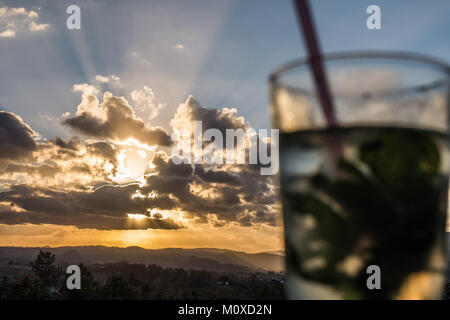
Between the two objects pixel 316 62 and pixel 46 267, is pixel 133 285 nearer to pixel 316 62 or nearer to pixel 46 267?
pixel 46 267

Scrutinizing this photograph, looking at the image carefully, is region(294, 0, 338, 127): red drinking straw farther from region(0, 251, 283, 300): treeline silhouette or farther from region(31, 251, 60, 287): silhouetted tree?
region(31, 251, 60, 287): silhouetted tree

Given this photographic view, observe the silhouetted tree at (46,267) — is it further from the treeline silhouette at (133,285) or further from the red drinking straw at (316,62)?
the red drinking straw at (316,62)

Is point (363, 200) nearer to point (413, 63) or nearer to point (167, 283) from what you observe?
point (413, 63)

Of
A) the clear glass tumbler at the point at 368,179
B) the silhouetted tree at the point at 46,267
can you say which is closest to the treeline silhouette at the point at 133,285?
the silhouetted tree at the point at 46,267

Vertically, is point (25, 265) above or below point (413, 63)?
below

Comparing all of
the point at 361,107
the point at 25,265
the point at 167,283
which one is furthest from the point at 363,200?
the point at 25,265

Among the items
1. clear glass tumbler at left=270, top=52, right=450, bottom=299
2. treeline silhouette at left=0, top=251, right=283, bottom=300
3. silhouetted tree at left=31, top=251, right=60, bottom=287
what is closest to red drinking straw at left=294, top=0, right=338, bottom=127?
clear glass tumbler at left=270, top=52, right=450, bottom=299
